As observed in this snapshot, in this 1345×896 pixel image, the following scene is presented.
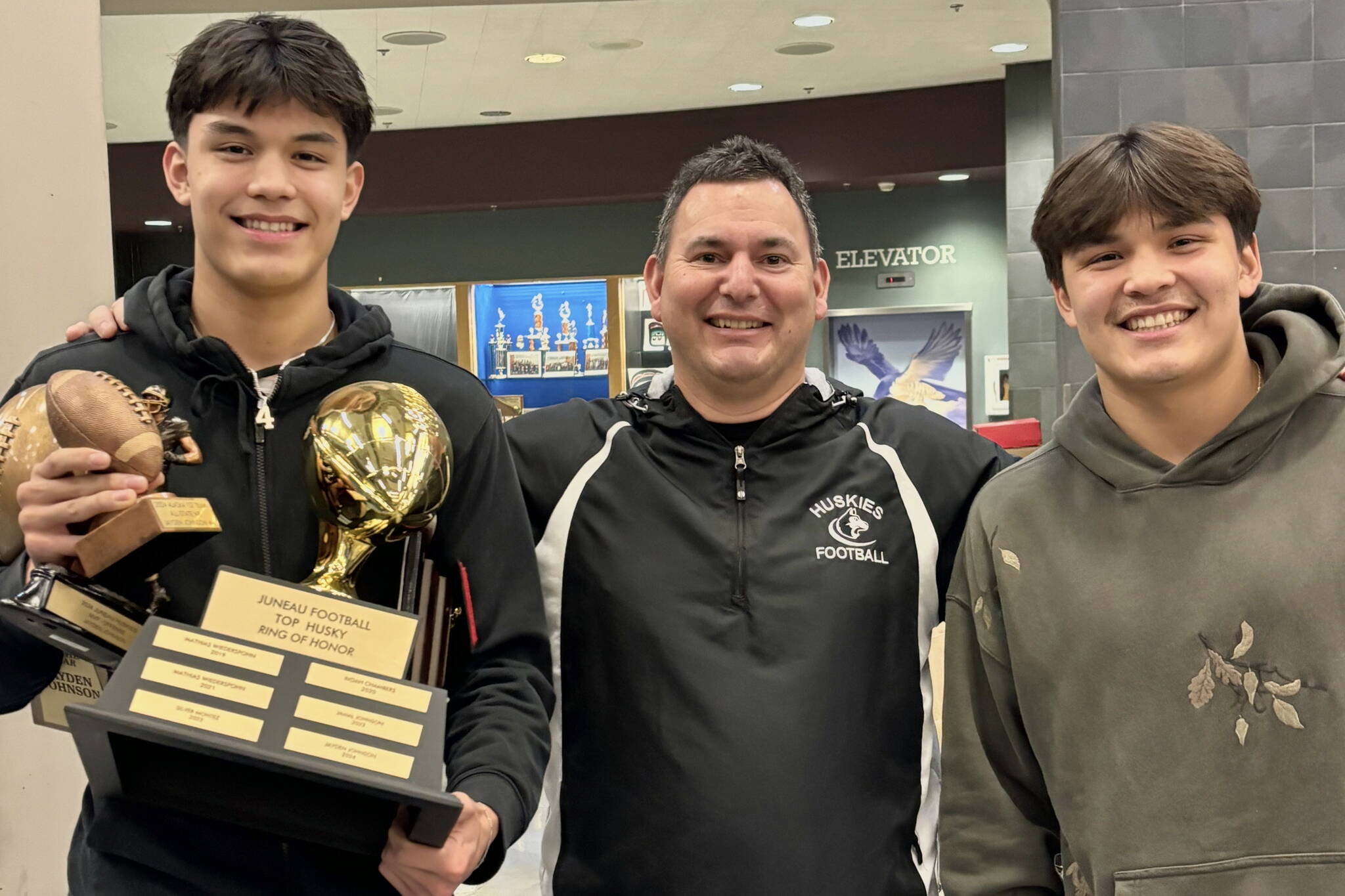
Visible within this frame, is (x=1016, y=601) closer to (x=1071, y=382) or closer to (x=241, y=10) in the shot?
(x=1071, y=382)

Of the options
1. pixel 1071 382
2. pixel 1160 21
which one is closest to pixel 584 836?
pixel 1071 382

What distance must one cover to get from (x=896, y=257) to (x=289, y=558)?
9.85m

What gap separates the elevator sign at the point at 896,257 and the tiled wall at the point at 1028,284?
6.67 feet

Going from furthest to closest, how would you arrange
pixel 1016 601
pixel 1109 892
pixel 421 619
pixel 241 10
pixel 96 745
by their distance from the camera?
pixel 241 10
pixel 1016 601
pixel 1109 892
pixel 421 619
pixel 96 745

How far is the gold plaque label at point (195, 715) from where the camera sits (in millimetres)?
1156

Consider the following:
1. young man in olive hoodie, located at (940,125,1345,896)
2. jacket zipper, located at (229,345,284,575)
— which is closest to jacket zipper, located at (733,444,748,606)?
young man in olive hoodie, located at (940,125,1345,896)

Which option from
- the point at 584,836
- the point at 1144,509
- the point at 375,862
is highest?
the point at 1144,509

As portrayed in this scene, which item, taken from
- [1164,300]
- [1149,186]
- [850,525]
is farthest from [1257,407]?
[850,525]

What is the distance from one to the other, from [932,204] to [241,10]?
6057 mm

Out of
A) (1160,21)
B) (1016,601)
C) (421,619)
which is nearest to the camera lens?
(421,619)

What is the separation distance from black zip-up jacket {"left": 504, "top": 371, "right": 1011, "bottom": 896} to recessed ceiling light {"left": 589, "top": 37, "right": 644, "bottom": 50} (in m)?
6.49

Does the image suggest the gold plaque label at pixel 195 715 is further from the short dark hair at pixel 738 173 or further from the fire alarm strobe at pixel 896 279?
the fire alarm strobe at pixel 896 279

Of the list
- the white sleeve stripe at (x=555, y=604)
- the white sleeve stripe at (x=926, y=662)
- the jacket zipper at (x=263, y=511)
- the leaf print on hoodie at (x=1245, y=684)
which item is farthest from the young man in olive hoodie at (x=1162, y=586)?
the jacket zipper at (x=263, y=511)

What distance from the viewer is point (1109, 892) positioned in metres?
1.49
